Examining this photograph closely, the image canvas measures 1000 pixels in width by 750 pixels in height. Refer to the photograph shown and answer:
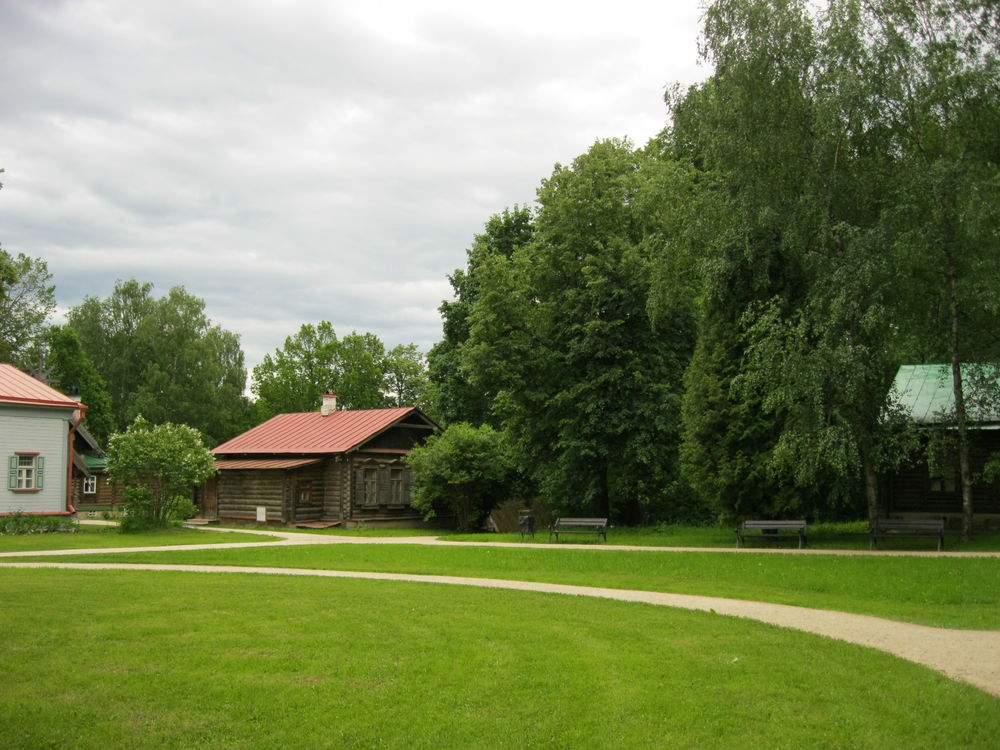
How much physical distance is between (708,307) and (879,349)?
576 centimetres

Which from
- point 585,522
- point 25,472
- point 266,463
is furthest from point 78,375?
point 585,522

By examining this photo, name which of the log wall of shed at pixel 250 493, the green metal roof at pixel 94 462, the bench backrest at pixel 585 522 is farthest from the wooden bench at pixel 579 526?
the green metal roof at pixel 94 462

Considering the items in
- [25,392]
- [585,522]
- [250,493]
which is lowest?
[585,522]

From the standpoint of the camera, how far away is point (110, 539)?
2767 centimetres

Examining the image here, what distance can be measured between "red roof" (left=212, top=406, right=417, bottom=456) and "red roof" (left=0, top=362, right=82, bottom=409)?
27.1ft

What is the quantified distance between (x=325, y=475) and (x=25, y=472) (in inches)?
457

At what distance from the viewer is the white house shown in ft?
101

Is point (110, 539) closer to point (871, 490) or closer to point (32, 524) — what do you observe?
point (32, 524)

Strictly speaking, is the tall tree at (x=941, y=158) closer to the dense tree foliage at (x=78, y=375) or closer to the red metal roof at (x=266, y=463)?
the red metal roof at (x=266, y=463)

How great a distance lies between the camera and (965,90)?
2191 centimetres

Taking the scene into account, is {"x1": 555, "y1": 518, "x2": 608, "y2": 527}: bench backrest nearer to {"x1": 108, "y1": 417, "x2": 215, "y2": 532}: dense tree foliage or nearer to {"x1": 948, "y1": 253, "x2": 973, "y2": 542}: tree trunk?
{"x1": 948, "y1": 253, "x2": 973, "y2": 542}: tree trunk

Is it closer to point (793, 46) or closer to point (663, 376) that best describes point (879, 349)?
point (793, 46)

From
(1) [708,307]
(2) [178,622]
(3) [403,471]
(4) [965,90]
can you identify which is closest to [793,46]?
(4) [965,90]

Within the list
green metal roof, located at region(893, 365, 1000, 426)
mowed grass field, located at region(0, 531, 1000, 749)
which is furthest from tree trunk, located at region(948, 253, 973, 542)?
mowed grass field, located at region(0, 531, 1000, 749)
